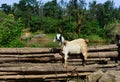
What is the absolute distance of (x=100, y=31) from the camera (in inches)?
1542

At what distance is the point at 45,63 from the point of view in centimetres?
896

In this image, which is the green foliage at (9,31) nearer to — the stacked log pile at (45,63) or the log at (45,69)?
the stacked log pile at (45,63)

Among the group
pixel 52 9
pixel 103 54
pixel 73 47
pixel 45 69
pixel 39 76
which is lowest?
pixel 52 9

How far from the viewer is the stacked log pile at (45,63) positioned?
27.9 feet

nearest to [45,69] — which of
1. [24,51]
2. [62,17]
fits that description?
[24,51]

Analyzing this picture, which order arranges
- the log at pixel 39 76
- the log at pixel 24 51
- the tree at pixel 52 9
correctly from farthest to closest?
1. the tree at pixel 52 9
2. the log at pixel 24 51
3. the log at pixel 39 76

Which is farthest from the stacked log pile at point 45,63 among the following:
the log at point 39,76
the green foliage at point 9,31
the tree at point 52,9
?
the tree at point 52,9

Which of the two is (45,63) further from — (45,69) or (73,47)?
(73,47)

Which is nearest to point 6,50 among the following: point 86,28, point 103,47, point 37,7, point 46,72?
point 46,72

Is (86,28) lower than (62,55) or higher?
lower

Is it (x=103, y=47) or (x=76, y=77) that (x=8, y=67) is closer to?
(x=76, y=77)

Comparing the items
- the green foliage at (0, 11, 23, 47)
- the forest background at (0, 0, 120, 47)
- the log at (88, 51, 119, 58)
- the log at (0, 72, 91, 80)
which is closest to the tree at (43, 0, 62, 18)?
the forest background at (0, 0, 120, 47)

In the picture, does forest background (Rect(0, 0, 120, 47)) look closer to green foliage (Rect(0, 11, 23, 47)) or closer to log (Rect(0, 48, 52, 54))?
green foliage (Rect(0, 11, 23, 47))

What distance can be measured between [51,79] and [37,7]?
188ft
